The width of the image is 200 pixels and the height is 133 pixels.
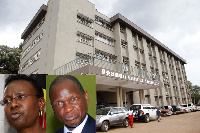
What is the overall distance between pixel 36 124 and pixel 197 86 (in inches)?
3146

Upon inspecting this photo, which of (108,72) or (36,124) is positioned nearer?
(36,124)

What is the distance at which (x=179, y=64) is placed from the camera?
43.6 metres

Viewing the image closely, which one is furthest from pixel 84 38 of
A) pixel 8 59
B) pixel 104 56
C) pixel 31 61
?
pixel 8 59

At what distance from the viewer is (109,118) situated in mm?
10383

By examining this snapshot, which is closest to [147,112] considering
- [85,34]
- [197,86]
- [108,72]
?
[108,72]

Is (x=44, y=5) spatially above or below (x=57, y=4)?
above

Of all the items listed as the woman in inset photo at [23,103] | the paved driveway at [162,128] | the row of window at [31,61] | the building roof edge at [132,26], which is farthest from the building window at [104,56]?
the woman in inset photo at [23,103]

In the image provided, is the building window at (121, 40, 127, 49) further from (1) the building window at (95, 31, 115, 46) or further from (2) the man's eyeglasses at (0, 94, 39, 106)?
(2) the man's eyeglasses at (0, 94, 39, 106)

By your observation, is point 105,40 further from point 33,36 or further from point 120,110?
point 120,110

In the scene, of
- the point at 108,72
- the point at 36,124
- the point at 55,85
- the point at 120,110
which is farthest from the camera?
the point at 108,72

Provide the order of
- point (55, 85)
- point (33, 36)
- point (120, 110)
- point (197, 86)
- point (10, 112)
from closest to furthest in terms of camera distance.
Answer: point (10, 112) < point (55, 85) < point (120, 110) < point (33, 36) < point (197, 86)

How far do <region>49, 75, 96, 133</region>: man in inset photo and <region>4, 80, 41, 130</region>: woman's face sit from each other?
25cm

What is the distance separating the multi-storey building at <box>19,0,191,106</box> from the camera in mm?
15708

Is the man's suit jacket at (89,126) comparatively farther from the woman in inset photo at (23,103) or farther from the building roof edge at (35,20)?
the building roof edge at (35,20)
